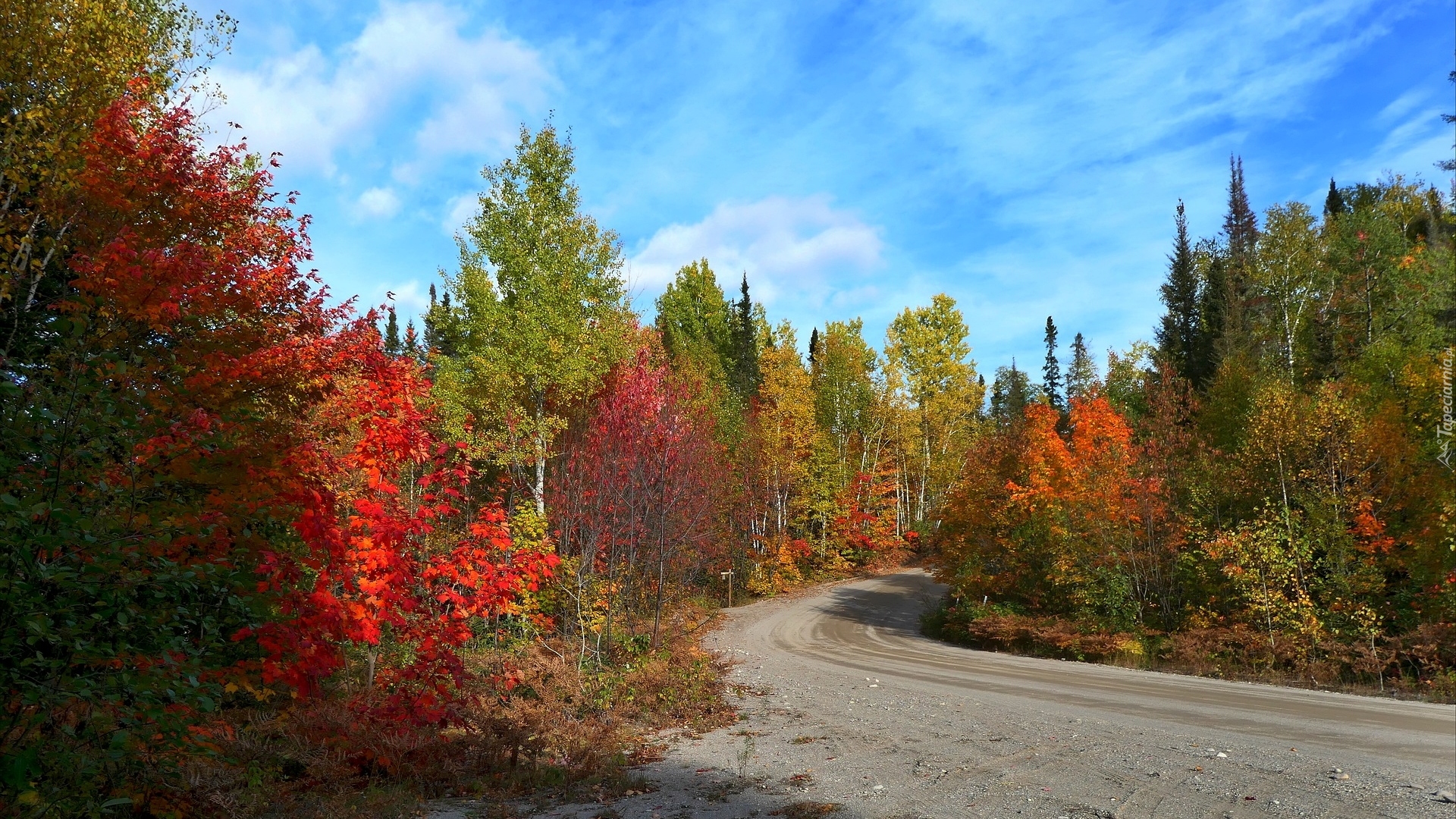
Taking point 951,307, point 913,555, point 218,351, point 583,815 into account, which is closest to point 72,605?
point 583,815

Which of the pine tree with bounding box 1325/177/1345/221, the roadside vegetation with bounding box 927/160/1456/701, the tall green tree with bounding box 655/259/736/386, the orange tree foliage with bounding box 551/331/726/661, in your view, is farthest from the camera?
the pine tree with bounding box 1325/177/1345/221

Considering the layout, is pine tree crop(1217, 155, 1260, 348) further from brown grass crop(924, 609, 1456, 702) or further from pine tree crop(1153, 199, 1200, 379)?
brown grass crop(924, 609, 1456, 702)

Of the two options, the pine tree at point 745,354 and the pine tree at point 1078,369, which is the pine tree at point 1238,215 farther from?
the pine tree at point 745,354

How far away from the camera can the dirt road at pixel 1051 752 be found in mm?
6746

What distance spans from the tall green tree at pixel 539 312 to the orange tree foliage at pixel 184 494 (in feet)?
23.9

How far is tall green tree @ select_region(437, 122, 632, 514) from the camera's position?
17.9 meters

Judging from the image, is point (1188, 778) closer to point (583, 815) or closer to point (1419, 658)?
point (583, 815)

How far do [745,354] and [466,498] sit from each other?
130ft

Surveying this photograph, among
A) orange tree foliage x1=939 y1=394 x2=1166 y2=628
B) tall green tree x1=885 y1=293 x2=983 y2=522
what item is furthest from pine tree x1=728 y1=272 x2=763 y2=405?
orange tree foliage x1=939 y1=394 x2=1166 y2=628

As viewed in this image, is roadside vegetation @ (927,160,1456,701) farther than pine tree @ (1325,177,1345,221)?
No

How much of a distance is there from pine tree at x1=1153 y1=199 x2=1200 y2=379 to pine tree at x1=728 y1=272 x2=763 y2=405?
2289 centimetres

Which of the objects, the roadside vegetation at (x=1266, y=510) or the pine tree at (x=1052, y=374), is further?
the pine tree at (x=1052, y=374)

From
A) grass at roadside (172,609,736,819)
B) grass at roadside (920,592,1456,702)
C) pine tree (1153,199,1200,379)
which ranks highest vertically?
pine tree (1153,199,1200,379)

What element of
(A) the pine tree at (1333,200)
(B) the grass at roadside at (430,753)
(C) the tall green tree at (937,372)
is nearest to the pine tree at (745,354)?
(C) the tall green tree at (937,372)
